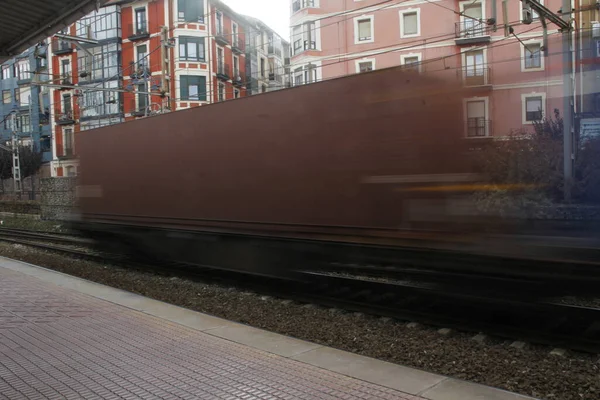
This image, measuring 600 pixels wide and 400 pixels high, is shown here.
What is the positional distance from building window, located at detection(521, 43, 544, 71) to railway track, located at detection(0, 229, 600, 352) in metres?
2.25

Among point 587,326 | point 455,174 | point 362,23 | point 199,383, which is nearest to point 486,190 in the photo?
point 455,174

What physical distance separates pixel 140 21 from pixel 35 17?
115ft

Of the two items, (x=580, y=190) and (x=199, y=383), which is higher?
(x=580, y=190)

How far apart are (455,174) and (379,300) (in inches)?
96.7

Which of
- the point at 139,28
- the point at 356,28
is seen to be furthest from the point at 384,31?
the point at 139,28

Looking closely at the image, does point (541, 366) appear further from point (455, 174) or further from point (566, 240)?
point (455, 174)

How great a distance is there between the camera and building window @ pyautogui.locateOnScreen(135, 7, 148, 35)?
3988 cm

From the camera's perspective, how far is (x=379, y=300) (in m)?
7.22

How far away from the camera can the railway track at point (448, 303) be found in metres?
5.48

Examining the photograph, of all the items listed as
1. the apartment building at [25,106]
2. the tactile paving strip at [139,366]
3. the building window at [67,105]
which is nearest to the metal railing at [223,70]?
the building window at [67,105]

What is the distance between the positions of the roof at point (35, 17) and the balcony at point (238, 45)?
3419 cm

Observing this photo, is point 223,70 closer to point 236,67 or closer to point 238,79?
point 238,79

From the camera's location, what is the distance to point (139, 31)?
1578 inches

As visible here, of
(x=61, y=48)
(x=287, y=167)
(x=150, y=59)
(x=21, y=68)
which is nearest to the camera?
(x=287, y=167)
